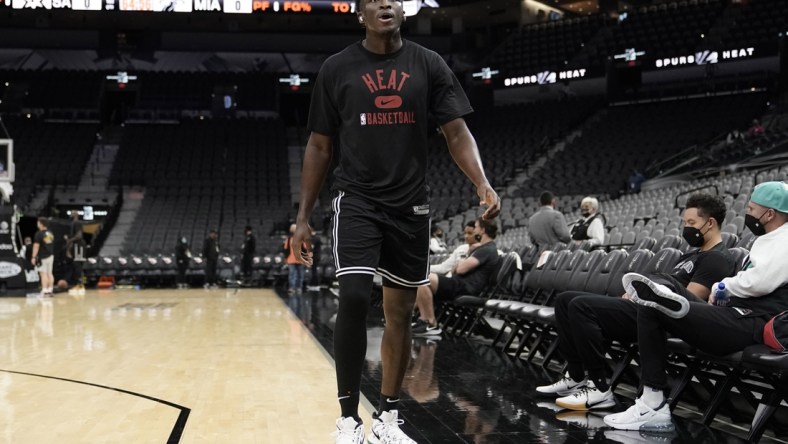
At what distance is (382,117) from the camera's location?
2.69 meters

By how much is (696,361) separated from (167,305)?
9740mm

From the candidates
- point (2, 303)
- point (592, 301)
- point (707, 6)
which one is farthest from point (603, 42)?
point (592, 301)

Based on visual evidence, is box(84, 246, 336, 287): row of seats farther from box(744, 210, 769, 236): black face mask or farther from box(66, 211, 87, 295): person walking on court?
box(744, 210, 769, 236): black face mask

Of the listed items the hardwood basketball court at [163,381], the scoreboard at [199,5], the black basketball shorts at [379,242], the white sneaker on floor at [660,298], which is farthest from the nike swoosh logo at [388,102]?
the scoreboard at [199,5]

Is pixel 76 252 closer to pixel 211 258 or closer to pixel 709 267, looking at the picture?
pixel 211 258

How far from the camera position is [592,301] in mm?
3711

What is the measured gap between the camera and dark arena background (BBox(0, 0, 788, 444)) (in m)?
3.64

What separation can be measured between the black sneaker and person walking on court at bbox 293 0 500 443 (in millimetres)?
4283

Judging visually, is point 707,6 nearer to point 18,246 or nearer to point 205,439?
point 18,246

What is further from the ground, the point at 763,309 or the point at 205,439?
the point at 763,309

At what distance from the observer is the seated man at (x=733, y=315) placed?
10.1 feet

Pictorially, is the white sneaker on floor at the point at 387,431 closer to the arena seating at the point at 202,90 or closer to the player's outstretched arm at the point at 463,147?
the player's outstretched arm at the point at 463,147

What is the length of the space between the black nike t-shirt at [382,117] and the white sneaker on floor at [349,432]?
72cm

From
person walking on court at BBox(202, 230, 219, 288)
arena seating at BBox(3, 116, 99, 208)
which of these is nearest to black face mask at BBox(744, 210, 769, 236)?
person walking on court at BBox(202, 230, 219, 288)
